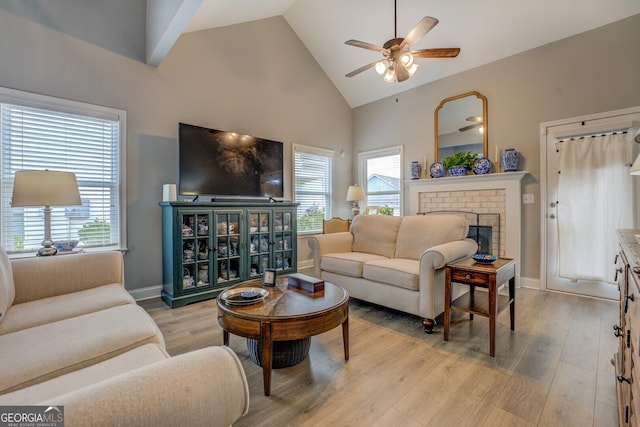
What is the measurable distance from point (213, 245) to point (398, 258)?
2.01 metres

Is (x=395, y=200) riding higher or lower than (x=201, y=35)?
lower

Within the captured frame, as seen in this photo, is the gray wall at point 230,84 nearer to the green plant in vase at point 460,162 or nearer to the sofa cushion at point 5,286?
the green plant in vase at point 460,162

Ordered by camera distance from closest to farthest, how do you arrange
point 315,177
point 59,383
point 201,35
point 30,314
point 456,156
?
point 59,383 < point 30,314 < point 201,35 < point 456,156 < point 315,177

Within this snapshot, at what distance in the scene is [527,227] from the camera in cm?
366

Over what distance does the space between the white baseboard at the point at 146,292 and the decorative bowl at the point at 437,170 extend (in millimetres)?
3910

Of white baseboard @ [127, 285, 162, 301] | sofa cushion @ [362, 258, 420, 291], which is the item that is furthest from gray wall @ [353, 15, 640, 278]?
white baseboard @ [127, 285, 162, 301]

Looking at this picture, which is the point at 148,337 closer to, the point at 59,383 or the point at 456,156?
the point at 59,383

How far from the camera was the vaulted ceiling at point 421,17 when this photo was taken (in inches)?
123

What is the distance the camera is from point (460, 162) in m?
4.07

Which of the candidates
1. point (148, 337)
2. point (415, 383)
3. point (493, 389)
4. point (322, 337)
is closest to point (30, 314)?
point (148, 337)

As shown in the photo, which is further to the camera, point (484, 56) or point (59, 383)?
point (484, 56)

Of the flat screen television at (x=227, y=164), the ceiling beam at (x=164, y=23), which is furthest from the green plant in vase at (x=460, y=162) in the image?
the ceiling beam at (x=164, y=23)

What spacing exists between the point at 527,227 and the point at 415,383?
9.65 feet

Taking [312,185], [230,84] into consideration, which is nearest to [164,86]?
[230,84]
